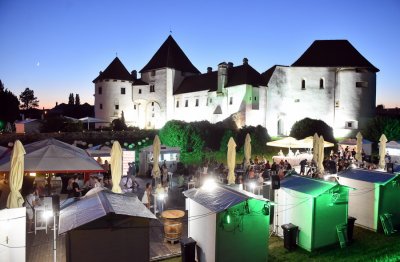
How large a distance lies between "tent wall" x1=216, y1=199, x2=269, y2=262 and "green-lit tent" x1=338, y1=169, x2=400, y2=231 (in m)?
5.18

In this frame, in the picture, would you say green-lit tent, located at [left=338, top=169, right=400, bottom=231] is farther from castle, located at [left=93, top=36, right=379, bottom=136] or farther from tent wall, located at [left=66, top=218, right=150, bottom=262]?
castle, located at [left=93, top=36, right=379, bottom=136]

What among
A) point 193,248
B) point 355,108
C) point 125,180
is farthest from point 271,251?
point 355,108

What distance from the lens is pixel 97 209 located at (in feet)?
23.5

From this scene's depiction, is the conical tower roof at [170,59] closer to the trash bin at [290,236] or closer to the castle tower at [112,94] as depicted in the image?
the castle tower at [112,94]

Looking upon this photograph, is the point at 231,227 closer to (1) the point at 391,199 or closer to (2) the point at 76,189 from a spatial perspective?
(1) the point at 391,199

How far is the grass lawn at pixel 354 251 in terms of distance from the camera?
31.8 feet

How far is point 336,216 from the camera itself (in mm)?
10539

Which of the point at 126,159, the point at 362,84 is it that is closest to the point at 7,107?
the point at 126,159

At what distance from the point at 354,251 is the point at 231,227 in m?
4.75

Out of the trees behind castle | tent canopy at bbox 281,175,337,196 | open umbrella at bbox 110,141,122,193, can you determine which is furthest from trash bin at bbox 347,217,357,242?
the trees behind castle

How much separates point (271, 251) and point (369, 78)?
40.5 m

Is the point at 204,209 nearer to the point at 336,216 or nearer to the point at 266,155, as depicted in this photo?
the point at 336,216

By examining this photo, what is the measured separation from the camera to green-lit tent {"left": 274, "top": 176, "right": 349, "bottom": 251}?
10039mm

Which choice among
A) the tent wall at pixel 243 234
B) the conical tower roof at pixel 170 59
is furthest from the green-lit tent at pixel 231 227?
the conical tower roof at pixel 170 59
